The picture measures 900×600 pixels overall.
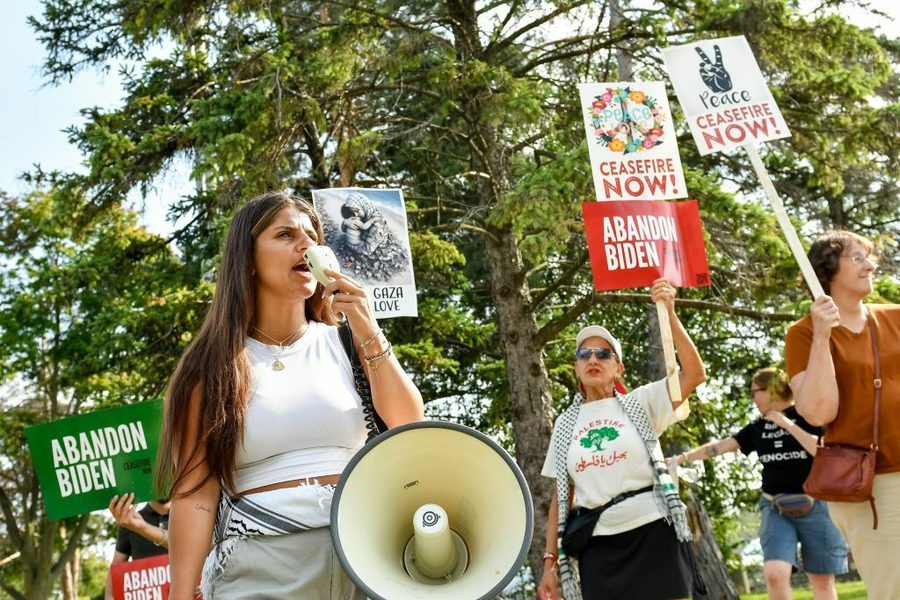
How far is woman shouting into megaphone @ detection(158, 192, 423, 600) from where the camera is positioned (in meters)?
2.21

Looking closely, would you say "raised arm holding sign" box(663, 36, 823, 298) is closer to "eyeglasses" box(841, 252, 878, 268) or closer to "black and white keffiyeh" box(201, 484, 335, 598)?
"eyeglasses" box(841, 252, 878, 268)

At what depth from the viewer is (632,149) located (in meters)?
6.18

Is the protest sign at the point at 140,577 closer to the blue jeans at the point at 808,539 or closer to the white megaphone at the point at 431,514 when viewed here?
the blue jeans at the point at 808,539

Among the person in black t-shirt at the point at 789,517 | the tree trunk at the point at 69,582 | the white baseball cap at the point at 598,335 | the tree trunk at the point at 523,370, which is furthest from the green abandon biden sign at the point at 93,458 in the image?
the tree trunk at the point at 69,582

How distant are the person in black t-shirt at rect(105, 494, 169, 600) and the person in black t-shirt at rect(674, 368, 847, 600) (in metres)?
3.20

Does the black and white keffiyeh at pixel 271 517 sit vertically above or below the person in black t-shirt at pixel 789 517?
above

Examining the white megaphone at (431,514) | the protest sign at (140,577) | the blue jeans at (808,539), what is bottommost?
the blue jeans at (808,539)

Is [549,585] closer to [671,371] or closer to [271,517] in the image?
[671,371]

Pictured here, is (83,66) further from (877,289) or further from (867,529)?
(867,529)

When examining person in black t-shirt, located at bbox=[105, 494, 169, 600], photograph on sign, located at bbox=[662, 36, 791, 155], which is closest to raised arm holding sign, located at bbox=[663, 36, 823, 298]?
photograph on sign, located at bbox=[662, 36, 791, 155]

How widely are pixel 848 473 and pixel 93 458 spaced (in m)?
4.03

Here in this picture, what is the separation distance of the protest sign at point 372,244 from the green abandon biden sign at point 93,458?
1411 mm

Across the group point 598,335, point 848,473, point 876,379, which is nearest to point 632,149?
point 598,335

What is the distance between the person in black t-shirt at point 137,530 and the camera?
18.9ft
